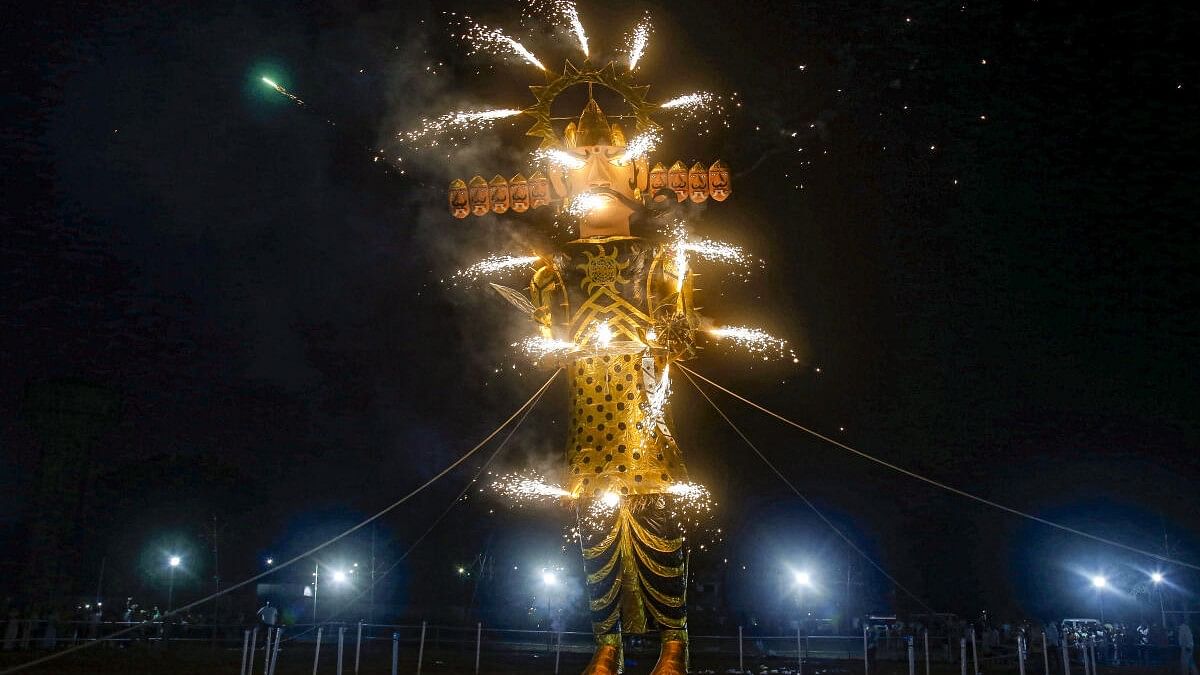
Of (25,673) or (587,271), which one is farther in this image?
(25,673)

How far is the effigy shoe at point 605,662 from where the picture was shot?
8.55 meters

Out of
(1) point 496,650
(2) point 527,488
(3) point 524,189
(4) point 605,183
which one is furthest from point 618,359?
(1) point 496,650

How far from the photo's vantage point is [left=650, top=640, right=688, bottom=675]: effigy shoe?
845 cm

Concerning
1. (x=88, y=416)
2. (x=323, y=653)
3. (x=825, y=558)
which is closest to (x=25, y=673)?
(x=323, y=653)

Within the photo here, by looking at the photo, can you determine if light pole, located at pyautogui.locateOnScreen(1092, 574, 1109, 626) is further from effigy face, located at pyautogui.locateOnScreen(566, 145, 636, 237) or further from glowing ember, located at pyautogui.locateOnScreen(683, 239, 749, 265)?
effigy face, located at pyautogui.locateOnScreen(566, 145, 636, 237)

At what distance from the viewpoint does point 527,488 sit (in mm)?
9250

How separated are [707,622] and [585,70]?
22.6 meters

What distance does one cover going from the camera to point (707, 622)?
28141 mm

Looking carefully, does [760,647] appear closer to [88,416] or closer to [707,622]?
[707,622]

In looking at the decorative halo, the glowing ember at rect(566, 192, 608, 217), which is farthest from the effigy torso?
the decorative halo

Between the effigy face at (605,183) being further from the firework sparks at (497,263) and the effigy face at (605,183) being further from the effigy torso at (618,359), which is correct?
the firework sparks at (497,263)

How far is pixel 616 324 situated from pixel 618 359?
0.40 meters

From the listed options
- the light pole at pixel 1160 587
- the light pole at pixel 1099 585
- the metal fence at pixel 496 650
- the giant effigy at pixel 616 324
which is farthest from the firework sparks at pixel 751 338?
the light pole at pixel 1099 585

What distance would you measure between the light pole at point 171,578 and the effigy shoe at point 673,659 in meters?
21.6
